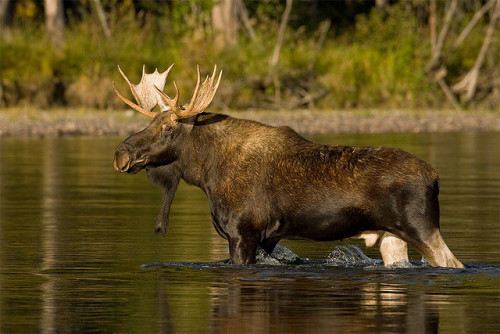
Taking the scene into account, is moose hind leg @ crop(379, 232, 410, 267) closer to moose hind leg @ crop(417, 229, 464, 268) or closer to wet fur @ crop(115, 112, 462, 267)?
wet fur @ crop(115, 112, 462, 267)

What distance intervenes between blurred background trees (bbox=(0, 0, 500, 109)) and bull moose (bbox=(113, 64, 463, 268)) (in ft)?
77.5

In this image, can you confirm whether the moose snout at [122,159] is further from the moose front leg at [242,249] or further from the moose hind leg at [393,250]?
the moose hind leg at [393,250]

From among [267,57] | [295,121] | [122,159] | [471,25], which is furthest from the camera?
[471,25]

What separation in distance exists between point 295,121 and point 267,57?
511 cm

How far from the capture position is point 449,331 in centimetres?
860

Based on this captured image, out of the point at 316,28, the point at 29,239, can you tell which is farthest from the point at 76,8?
the point at 29,239

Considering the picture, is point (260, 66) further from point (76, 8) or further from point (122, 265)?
point (122, 265)

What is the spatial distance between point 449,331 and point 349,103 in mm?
29653

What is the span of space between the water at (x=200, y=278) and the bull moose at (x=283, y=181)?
1.02ft

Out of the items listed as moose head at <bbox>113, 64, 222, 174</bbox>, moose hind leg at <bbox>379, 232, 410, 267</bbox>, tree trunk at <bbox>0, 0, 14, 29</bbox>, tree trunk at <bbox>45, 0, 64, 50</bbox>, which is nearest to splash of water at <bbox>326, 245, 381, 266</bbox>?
moose hind leg at <bbox>379, 232, 410, 267</bbox>

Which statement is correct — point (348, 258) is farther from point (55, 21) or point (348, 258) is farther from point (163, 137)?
point (55, 21)

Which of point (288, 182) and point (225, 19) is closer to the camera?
point (288, 182)

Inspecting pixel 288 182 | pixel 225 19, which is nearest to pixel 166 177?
pixel 288 182

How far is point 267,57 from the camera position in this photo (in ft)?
124
